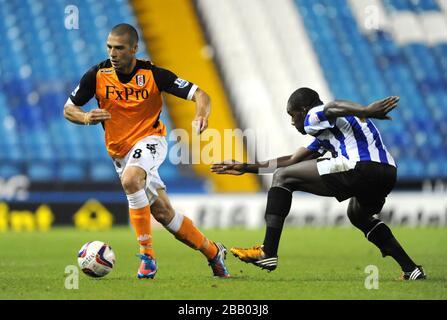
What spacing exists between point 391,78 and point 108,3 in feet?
25.2

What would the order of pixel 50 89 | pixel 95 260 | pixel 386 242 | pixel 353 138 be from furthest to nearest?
pixel 50 89 → pixel 386 242 → pixel 95 260 → pixel 353 138

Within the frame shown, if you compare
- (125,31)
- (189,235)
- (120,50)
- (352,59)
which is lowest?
(189,235)

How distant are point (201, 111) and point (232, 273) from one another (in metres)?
1.74

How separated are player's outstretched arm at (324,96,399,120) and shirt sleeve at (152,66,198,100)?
3.82 feet

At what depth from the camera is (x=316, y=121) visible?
6.77m

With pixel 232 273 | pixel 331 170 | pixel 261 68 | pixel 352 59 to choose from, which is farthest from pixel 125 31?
pixel 352 59

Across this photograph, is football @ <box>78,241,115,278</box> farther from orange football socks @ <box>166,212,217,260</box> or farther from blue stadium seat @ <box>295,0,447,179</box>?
blue stadium seat @ <box>295,0,447,179</box>

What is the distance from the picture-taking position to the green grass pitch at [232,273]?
20.2 feet

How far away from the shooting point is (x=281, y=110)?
21625 mm

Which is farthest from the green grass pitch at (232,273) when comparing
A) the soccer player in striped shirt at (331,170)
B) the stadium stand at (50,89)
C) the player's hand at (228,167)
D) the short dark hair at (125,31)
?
the stadium stand at (50,89)

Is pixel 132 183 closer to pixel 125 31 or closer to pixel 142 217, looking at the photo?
pixel 142 217
